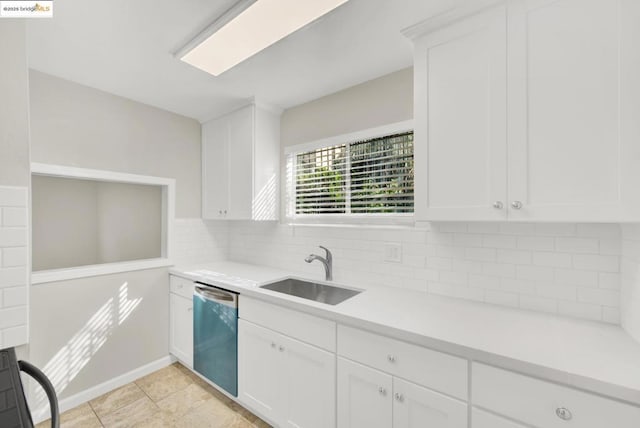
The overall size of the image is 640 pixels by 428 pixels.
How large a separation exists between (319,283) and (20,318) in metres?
1.61

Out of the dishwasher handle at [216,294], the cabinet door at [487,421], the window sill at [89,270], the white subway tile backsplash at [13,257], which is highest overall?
the white subway tile backsplash at [13,257]

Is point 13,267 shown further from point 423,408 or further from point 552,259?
point 552,259

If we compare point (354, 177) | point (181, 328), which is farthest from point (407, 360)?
point (181, 328)

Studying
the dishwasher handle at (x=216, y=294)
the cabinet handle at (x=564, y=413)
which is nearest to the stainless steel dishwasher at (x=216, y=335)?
the dishwasher handle at (x=216, y=294)

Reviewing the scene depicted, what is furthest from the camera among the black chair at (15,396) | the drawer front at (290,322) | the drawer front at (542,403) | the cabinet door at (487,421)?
the drawer front at (290,322)

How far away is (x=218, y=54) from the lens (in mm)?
1715

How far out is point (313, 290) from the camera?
7.22 feet

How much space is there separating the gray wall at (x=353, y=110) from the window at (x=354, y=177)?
10 cm

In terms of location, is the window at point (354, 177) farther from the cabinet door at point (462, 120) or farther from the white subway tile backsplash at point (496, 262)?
the cabinet door at point (462, 120)

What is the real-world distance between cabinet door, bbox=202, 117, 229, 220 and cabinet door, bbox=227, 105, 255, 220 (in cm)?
8

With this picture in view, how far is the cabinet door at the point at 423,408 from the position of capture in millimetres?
1123

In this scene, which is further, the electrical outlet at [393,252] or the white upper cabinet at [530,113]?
the electrical outlet at [393,252]

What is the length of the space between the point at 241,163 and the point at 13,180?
1.52 metres

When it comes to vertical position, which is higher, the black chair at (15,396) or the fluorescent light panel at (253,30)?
the fluorescent light panel at (253,30)
